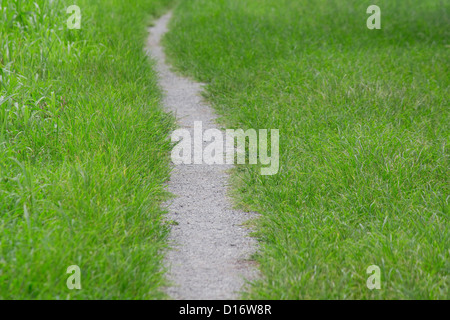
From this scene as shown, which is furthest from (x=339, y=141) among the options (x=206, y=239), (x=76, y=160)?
(x=76, y=160)

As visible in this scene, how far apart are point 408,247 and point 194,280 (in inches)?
50.5

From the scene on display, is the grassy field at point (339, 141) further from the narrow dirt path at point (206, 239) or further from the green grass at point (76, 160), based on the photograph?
the green grass at point (76, 160)

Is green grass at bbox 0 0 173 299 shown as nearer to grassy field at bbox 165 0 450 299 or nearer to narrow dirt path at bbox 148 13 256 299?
narrow dirt path at bbox 148 13 256 299

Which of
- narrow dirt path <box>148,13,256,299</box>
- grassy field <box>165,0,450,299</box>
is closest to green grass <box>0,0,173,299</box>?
narrow dirt path <box>148,13,256,299</box>

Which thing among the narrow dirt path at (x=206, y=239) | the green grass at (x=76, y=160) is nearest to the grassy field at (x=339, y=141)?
the narrow dirt path at (x=206, y=239)

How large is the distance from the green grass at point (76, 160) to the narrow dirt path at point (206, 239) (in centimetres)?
15

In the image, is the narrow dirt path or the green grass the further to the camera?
the narrow dirt path

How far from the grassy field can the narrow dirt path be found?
0.15m

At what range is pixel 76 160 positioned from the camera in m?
3.91

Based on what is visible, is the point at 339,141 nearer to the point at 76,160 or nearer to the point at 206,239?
the point at 206,239

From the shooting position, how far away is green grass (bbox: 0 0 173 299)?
2.81 meters

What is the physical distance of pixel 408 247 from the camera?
3076 millimetres

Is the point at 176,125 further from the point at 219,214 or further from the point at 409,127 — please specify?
the point at 409,127
